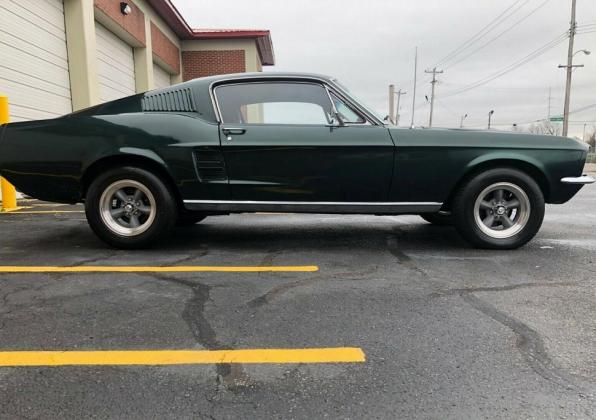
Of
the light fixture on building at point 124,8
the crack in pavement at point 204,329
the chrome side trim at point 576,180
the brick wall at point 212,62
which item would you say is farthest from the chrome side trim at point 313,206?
the brick wall at point 212,62

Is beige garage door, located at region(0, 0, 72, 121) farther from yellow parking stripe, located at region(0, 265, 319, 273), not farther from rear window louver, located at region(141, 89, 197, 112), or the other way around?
yellow parking stripe, located at region(0, 265, 319, 273)

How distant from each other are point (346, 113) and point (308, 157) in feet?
1.82

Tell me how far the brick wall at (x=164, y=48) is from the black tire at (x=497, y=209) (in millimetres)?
12783

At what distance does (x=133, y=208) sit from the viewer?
4207 mm

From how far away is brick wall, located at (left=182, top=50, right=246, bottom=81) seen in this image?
60.2 feet

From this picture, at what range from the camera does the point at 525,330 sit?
248cm

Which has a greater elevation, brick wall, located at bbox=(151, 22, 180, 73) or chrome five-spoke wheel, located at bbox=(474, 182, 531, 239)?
brick wall, located at bbox=(151, 22, 180, 73)

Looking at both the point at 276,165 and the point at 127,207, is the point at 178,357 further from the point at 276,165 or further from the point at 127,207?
the point at 127,207

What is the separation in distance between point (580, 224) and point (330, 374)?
507 cm

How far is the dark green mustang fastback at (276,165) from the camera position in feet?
13.3

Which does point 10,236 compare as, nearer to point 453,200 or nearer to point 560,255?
point 453,200

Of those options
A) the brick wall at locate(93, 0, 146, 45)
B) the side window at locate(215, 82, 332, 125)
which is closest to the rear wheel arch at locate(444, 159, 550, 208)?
the side window at locate(215, 82, 332, 125)

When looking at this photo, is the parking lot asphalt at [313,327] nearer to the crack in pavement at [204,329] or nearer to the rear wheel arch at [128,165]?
the crack in pavement at [204,329]

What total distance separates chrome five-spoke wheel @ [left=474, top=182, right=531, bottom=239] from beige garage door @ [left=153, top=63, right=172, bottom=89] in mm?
13000
